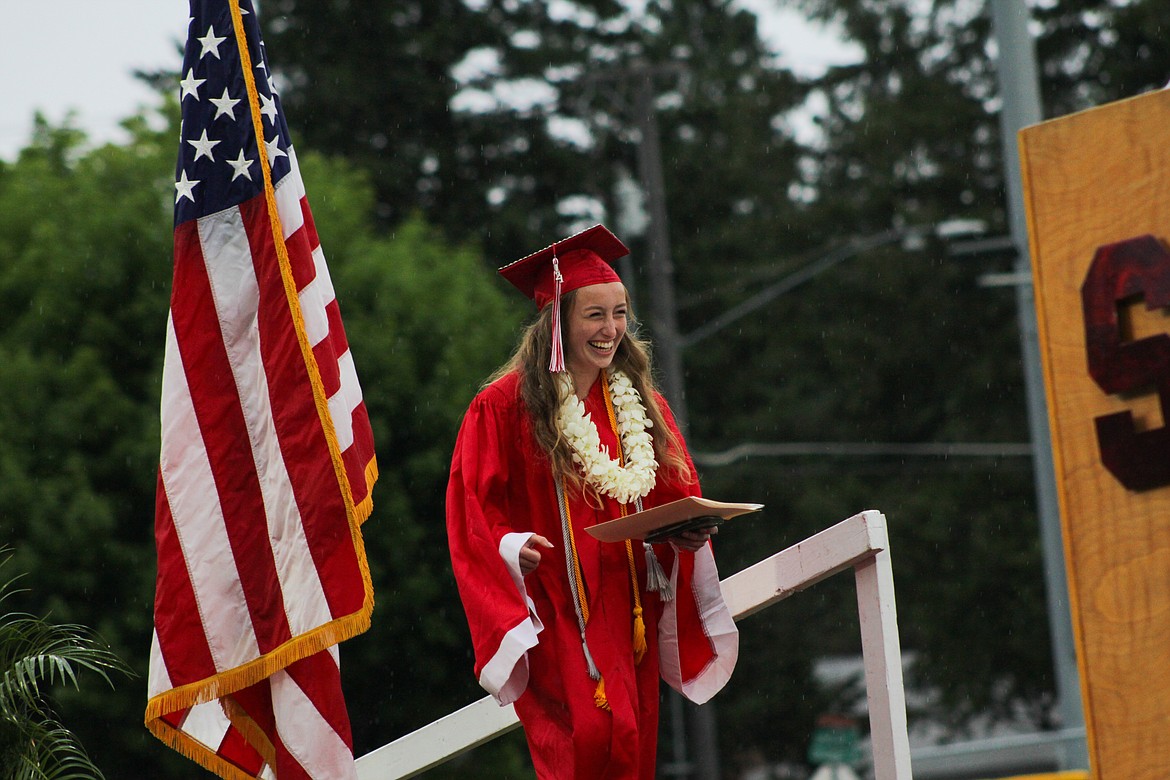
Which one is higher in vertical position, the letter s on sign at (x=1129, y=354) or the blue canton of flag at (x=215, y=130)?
the blue canton of flag at (x=215, y=130)

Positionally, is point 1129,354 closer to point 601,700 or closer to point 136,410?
point 601,700

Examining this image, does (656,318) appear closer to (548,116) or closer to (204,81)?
(548,116)

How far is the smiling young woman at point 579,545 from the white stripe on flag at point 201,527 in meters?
0.60

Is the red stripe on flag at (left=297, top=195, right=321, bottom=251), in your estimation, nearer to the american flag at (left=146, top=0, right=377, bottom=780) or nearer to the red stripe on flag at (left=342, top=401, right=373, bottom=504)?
the american flag at (left=146, top=0, right=377, bottom=780)

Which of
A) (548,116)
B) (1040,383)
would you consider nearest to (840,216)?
(548,116)

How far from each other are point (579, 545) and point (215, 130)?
154 centimetres

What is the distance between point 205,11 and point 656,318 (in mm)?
13044

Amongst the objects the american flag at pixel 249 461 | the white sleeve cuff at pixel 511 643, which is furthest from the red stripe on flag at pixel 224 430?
the white sleeve cuff at pixel 511 643

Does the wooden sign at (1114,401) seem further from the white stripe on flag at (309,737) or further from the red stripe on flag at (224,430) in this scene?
the red stripe on flag at (224,430)

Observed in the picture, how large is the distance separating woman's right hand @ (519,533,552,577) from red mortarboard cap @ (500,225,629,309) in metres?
0.73

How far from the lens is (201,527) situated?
423cm

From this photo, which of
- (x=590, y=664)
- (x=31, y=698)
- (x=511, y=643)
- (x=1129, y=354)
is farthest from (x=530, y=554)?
(x=1129, y=354)

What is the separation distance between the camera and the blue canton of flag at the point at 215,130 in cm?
439

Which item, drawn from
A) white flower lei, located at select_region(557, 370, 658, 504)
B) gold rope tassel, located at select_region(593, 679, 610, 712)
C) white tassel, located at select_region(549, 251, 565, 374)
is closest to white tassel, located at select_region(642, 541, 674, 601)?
white flower lei, located at select_region(557, 370, 658, 504)
